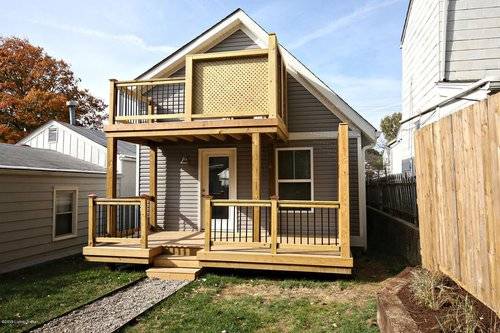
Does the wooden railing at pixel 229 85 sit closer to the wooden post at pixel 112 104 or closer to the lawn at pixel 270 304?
the wooden post at pixel 112 104

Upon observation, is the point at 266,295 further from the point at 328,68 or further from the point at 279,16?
the point at 328,68

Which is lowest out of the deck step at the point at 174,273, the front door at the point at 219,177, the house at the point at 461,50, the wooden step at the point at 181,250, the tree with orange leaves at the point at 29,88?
the deck step at the point at 174,273

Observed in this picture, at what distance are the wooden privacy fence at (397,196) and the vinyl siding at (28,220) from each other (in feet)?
27.5

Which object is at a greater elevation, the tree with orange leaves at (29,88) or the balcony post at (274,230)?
the tree with orange leaves at (29,88)

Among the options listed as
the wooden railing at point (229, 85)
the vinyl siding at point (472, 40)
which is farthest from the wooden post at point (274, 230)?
the vinyl siding at point (472, 40)

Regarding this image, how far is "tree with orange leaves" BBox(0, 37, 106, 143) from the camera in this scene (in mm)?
22969

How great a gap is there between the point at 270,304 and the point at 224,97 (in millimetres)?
4328

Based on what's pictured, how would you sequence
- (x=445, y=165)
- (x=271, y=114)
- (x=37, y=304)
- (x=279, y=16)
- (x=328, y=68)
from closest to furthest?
(x=445, y=165)
(x=37, y=304)
(x=271, y=114)
(x=279, y=16)
(x=328, y=68)

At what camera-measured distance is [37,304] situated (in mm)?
5234

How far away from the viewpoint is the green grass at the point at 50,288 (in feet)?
15.7

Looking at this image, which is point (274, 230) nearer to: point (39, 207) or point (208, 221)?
point (208, 221)

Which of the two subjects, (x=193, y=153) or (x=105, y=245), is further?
(x=193, y=153)

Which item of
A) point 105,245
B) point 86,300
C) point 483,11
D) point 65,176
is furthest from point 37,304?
point 483,11

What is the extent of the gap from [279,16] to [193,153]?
598 cm
